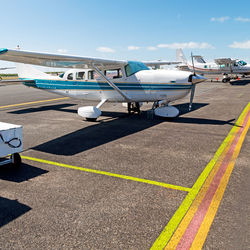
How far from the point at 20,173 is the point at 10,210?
1.35 m

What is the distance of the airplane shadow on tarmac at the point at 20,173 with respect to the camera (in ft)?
14.1

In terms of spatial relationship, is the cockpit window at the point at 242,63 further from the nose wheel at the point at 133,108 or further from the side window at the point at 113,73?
the side window at the point at 113,73

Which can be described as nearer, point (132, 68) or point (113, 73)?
point (132, 68)

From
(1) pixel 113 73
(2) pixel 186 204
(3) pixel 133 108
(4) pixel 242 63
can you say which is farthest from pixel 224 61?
(2) pixel 186 204

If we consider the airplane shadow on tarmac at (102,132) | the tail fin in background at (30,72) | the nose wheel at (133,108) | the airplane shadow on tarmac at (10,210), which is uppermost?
the tail fin in background at (30,72)

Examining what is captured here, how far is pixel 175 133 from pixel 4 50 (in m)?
5.26

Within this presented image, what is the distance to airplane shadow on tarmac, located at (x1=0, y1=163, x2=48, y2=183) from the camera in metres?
4.31

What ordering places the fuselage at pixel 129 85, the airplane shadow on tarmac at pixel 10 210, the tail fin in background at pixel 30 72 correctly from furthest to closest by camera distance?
the tail fin in background at pixel 30 72
the fuselage at pixel 129 85
the airplane shadow on tarmac at pixel 10 210

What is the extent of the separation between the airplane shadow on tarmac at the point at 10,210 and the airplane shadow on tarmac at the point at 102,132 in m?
2.25

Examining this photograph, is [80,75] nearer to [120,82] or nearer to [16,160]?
[120,82]

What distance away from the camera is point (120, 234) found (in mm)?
2760

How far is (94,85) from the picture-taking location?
10.4 metres

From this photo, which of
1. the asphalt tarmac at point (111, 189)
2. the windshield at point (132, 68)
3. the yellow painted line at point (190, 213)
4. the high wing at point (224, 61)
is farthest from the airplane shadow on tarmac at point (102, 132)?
the high wing at point (224, 61)

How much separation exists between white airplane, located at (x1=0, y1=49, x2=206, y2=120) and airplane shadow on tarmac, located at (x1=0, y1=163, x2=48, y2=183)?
4358 mm
